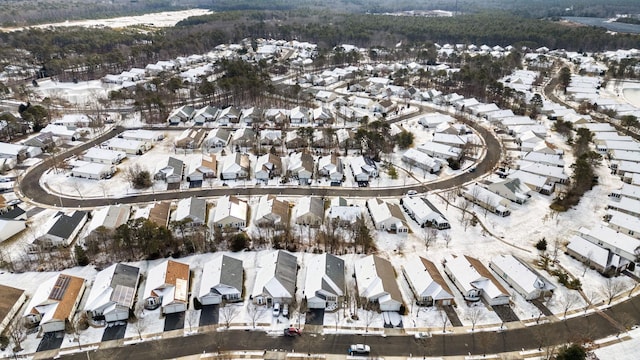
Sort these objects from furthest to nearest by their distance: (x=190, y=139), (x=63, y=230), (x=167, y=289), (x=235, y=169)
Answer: (x=190, y=139), (x=235, y=169), (x=63, y=230), (x=167, y=289)

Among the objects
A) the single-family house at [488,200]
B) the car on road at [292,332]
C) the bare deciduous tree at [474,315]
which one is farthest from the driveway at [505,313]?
the car on road at [292,332]

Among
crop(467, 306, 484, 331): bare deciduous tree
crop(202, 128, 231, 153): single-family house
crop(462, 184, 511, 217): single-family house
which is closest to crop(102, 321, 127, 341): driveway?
crop(467, 306, 484, 331): bare deciduous tree

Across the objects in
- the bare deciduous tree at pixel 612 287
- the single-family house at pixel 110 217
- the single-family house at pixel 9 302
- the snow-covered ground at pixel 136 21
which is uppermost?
the snow-covered ground at pixel 136 21

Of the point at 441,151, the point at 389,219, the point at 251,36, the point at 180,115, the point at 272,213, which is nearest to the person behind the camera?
the point at 389,219

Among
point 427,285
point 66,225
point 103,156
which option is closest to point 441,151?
point 427,285

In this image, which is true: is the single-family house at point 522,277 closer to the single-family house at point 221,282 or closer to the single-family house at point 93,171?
the single-family house at point 221,282

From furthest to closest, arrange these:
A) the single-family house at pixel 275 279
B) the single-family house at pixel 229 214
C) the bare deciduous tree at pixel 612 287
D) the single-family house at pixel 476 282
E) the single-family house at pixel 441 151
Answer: the single-family house at pixel 441 151
the single-family house at pixel 229 214
the bare deciduous tree at pixel 612 287
the single-family house at pixel 476 282
the single-family house at pixel 275 279

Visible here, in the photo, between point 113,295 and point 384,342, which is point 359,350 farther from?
point 113,295
